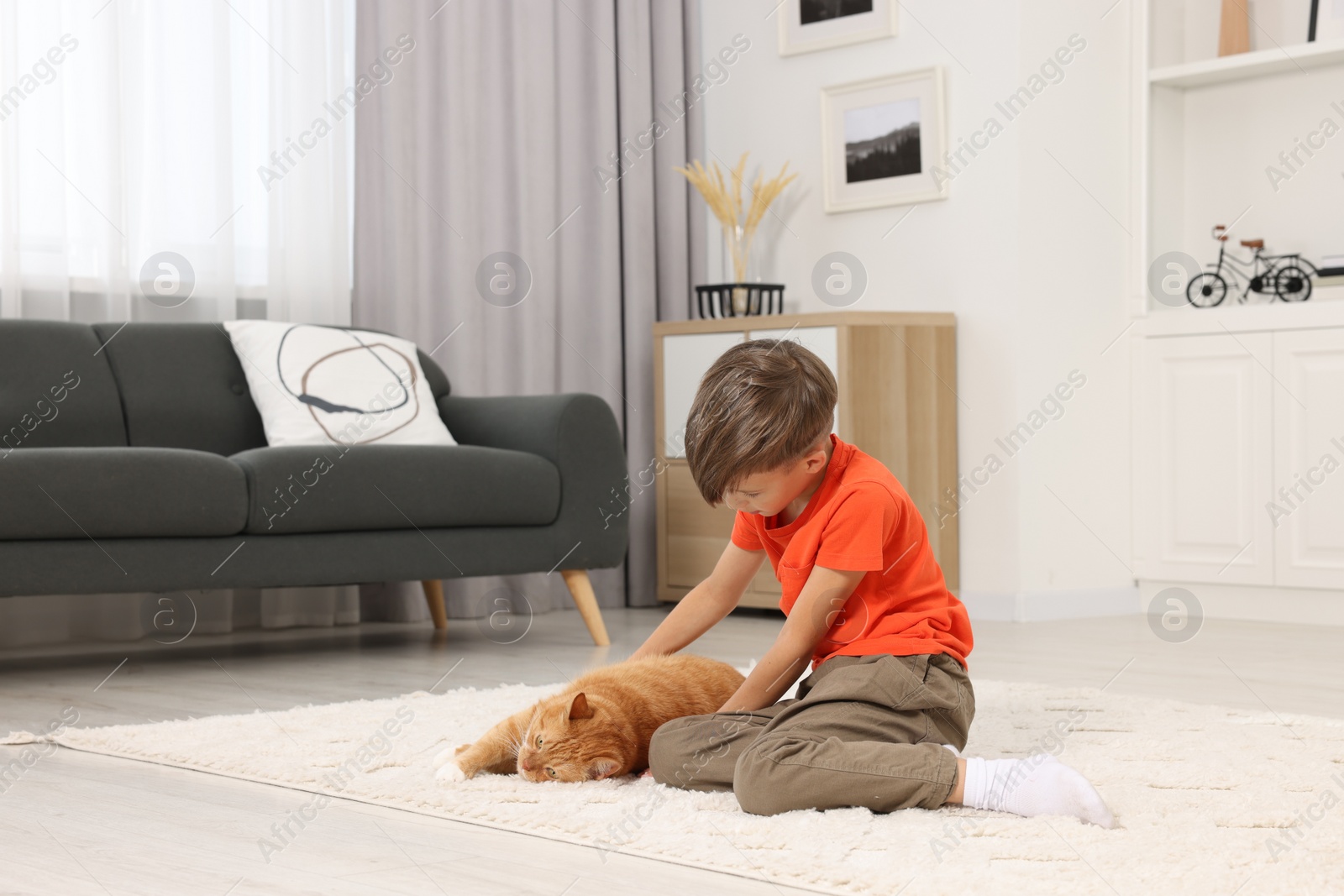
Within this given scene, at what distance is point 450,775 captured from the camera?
5.44ft

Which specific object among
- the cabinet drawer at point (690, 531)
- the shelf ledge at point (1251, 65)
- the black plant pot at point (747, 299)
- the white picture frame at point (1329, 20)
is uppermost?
the white picture frame at point (1329, 20)

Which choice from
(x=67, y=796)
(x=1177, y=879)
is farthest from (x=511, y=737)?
(x=1177, y=879)

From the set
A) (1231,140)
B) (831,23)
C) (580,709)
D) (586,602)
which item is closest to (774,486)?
(580,709)

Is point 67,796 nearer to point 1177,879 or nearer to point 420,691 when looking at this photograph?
point 420,691

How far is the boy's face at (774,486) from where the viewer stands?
1591 millimetres

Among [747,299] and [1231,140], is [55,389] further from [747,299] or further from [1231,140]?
[1231,140]

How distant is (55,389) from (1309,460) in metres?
3.02

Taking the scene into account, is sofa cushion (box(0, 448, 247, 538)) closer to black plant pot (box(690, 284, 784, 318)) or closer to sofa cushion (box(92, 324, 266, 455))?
sofa cushion (box(92, 324, 266, 455))

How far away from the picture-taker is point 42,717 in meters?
2.27

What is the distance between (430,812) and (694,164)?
122 inches

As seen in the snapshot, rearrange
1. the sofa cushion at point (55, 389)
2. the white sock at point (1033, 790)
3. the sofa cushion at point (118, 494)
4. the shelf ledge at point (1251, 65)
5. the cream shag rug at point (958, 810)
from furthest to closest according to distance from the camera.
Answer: the shelf ledge at point (1251, 65), the sofa cushion at point (55, 389), the sofa cushion at point (118, 494), the white sock at point (1033, 790), the cream shag rug at point (958, 810)

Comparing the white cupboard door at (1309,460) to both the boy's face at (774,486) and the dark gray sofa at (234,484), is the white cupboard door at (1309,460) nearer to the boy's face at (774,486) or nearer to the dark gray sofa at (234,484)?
the dark gray sofa at (234,484)

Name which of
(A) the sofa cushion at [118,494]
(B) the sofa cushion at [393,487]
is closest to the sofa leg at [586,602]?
(B) the sofa cushion at [393,487]

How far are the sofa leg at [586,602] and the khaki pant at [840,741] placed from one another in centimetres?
162
